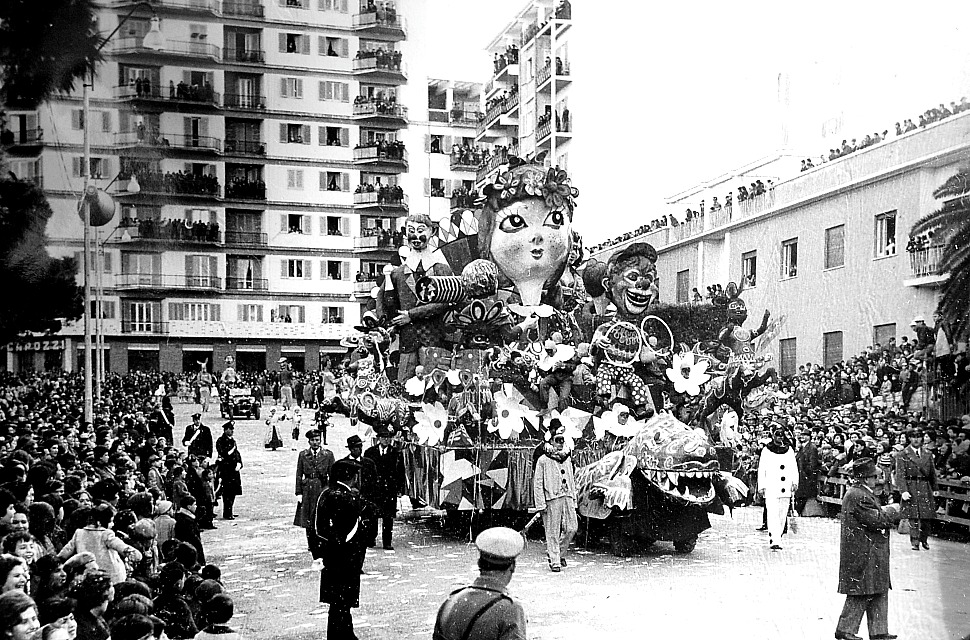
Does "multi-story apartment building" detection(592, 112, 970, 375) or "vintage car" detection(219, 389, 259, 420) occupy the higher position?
"multi-story apartment building" detection(592, 112, 970, 375)

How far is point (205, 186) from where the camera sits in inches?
192

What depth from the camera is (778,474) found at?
29.6ft

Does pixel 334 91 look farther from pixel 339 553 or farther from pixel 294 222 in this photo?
pixel 339 553

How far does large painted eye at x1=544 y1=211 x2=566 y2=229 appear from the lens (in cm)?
944

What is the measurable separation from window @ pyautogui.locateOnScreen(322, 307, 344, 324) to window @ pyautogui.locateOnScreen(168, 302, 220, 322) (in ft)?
4.25

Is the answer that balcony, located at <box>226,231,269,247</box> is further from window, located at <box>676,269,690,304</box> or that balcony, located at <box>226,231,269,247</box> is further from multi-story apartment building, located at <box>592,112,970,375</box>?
window, located at <box>676,269,690,304</box>

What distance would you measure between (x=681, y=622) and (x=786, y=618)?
681mm

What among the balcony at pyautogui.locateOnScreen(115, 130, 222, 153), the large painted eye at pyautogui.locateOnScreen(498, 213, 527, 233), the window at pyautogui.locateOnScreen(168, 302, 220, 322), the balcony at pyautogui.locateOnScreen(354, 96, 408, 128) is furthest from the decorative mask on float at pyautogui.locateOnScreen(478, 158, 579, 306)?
the balcony at pyautogui.locateOnScreen(115, 130, 222, 153)

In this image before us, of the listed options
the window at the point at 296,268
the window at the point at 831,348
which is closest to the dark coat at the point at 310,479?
the window at the point at 296,268

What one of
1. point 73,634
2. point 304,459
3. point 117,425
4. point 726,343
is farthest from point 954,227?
point 117,425

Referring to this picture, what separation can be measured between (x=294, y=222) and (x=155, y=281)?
0.98 m

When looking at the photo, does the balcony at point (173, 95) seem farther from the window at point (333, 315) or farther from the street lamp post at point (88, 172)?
the window at point (333, 315)

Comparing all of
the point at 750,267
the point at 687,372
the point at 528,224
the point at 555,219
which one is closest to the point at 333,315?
the point at 528,224

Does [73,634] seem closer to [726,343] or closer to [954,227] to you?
[726,343]
